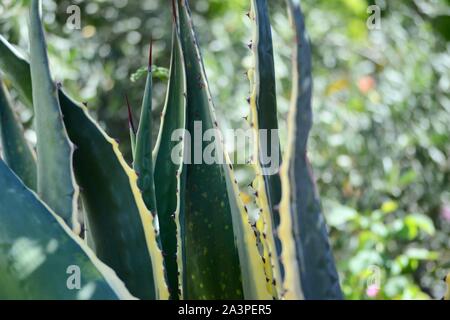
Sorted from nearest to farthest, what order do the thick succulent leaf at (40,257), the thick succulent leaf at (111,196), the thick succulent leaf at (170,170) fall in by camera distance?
the thick succulent leaf at (40,257)
the thick succulent leaf at (111,196)
the thick succulent leaf at (170,170)

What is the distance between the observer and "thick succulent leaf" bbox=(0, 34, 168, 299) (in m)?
0.72

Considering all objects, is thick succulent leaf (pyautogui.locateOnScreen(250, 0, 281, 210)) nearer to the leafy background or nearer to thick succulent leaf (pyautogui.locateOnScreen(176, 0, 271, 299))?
thick succulent leaf (pyautogui.locateOnScreen(176, 0, 271, 299))

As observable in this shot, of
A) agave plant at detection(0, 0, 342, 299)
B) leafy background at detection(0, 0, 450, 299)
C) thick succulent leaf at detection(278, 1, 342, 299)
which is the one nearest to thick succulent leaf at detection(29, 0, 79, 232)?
agave plant at detection(0, 0, 342, 299)

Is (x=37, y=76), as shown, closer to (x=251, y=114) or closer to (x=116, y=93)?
(x=251, y=114)

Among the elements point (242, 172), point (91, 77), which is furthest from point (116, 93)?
point (242, 172)

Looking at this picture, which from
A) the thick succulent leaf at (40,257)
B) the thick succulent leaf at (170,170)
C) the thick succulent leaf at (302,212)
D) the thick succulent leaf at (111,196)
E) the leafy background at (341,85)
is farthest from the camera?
the leafy background at (341,85)

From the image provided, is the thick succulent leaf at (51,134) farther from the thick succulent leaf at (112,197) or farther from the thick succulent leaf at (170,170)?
the thick succulent leaf at (170,170)

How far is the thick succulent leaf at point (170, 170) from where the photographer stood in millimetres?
817

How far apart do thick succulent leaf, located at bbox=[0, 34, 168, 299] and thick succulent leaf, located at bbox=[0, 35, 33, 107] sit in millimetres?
88

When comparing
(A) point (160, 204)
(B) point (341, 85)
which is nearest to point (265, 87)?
(A) point (160, 204)

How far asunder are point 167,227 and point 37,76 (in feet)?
0.78

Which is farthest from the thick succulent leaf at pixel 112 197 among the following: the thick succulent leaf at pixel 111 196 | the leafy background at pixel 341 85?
the leafy background at pixel 341 85

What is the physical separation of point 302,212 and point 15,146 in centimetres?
46

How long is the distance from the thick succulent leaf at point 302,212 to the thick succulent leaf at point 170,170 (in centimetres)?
25
